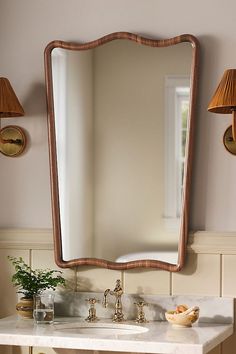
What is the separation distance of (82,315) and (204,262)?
0.57 meters

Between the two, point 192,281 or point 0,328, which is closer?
point 0,328

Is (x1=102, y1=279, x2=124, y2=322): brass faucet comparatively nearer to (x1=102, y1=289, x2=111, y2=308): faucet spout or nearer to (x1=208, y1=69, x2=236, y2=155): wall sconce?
(x1=102, y1=289, x2=111, y2=308): faucet spout

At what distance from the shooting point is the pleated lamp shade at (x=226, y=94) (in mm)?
2979

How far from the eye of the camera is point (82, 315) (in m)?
3.35

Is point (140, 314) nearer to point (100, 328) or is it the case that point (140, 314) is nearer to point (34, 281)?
point (100, 328)

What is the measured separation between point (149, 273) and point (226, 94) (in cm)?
82

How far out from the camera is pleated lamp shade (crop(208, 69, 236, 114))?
2.98 metres

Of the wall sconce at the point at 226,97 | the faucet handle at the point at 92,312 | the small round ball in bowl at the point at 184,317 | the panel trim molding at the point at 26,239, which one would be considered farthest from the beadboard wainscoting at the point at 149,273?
the wall sconce at the point at 226,97

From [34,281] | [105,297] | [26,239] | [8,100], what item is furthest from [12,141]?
[105,297]

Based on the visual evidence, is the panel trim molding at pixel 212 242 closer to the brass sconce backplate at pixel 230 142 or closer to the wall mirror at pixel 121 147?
the wall mirror at pixel 121 147

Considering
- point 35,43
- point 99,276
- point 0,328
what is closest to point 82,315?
point 99,276

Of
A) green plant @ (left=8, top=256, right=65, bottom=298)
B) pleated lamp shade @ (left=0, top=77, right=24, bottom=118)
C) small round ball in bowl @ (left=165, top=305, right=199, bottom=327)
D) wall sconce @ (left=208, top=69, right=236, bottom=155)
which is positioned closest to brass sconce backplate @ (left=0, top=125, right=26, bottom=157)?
pleated lamp shade @ (left=0, top=77, right=24, bottom=118)

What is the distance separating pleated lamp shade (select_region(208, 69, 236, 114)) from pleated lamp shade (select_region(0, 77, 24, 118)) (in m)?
0.83

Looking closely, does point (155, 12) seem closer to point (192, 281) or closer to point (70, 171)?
point (70, 171)
